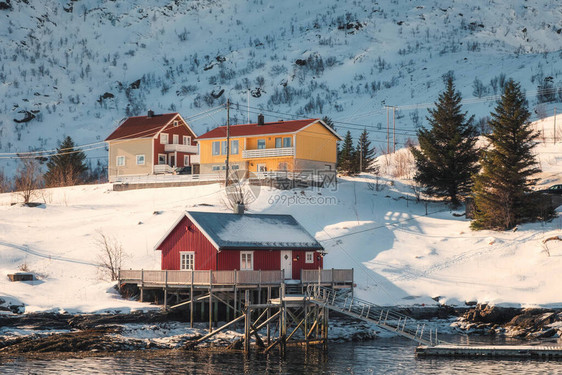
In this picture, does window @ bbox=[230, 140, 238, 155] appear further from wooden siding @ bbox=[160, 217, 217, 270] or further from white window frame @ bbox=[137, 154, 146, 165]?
wooden siding @ bbox=[160, 217, 217, 270]

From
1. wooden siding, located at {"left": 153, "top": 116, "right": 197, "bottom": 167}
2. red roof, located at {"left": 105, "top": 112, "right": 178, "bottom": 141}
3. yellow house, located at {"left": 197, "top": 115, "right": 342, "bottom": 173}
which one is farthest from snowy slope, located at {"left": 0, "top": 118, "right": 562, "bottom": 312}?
red roof, located at {"left": 105, "top": 112, "right": 178, "bottom": 141}

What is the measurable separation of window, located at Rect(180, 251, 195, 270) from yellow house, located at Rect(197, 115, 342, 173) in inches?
1114

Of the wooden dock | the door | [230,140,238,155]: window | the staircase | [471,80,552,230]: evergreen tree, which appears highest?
[230,140,238,155]: window

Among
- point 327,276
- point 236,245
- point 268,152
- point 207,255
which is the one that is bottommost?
point 327,276

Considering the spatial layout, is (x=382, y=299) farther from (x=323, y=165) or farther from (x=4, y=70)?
(x=4, y=70)

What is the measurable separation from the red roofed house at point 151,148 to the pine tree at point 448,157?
26.2m

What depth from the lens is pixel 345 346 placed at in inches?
1610

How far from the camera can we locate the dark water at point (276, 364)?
33562 mm

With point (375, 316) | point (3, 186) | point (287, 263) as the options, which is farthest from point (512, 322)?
point (3, 186)

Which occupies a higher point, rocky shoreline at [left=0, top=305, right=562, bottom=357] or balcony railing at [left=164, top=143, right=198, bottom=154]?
balcony railing at [left=164, top=143, right=198, bottom=154]

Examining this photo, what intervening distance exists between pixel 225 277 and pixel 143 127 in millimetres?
47973

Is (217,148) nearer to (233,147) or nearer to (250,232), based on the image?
(233,147)

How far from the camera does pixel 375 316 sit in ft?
140

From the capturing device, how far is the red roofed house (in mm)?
82500
